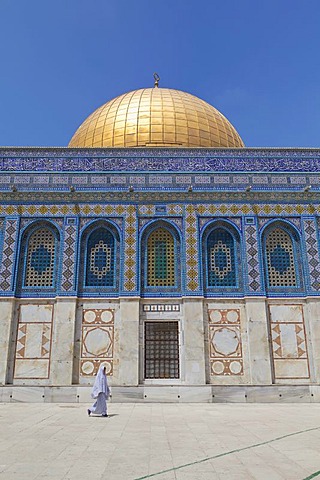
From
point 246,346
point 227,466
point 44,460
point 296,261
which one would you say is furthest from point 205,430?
point 296,261

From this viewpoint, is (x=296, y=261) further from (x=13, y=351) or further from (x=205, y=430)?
(x=13, y=351)

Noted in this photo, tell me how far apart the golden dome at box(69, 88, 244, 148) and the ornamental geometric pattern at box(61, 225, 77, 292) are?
18.3 ft

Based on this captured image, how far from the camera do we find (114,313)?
43.2ft

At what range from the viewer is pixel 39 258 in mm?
13773

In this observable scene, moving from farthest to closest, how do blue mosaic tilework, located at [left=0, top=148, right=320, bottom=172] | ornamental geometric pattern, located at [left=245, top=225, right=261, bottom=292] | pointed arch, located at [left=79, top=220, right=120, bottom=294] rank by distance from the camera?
blue mosaic tilework, located at [left=0, top=148, right=320, bottom=172] → pointed arch, located at [left=79, top=220, right=120, bottom=294] → ornamental geometric pattern, located at [left=245, top=225, right=261, bottom=292]

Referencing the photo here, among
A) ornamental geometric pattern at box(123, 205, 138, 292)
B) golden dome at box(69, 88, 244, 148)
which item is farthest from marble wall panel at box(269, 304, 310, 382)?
golden dome at box(69, 88, 244, 148)

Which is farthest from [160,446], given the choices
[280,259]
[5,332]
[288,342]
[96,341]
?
[280,259]

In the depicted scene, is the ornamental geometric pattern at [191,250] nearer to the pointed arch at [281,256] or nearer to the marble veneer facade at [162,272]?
the marble veneer facade at [162,272]

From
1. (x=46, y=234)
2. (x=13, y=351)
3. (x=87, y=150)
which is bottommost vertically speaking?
(x=13, y=351)

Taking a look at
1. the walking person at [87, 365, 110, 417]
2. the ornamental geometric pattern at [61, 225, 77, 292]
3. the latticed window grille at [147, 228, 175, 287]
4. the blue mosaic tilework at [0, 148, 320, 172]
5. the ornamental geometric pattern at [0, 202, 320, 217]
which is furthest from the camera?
the blue mosaic tilework at [0, 148, 320, 172]

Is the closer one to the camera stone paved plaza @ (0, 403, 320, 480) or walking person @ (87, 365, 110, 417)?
stone paved plaza @ (0, 403, 320, 480)

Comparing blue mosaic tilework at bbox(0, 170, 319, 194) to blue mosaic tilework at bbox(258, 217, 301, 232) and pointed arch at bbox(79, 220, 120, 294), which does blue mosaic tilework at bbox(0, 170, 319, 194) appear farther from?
pointed arch at bbox(79, 220, 120, 294)

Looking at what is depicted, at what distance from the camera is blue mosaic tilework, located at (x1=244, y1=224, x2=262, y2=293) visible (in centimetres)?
1336

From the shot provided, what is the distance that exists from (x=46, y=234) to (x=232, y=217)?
599 centimetres
